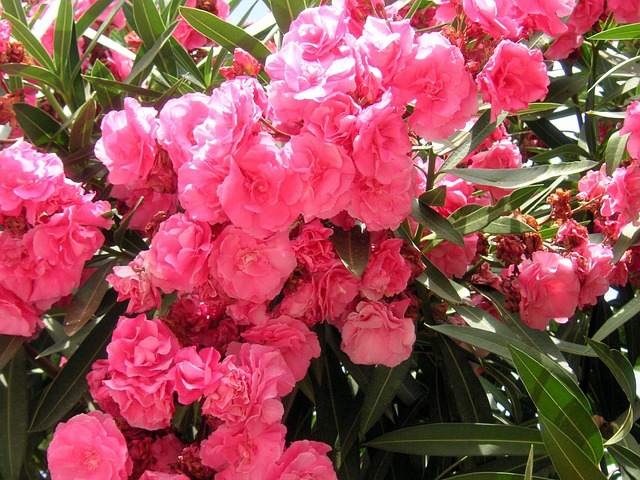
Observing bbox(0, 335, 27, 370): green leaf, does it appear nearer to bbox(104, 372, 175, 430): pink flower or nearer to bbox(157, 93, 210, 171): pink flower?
bbox(104, 372, 175, 430): pink flower

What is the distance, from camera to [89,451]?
1057mm

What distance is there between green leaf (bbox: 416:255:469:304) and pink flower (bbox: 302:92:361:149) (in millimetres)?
308

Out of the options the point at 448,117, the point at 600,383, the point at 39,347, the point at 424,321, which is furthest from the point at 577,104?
the point at 39,347

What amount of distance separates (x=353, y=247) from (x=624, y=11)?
0.89m

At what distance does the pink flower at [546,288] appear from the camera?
125cm

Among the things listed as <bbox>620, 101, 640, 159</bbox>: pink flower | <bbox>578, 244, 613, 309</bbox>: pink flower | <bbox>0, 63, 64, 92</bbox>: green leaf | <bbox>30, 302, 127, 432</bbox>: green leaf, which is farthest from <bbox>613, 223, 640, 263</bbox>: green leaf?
<bbox>0, 63, 64, 92</bbox>: green leaf

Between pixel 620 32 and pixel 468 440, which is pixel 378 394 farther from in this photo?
pixel 620 32

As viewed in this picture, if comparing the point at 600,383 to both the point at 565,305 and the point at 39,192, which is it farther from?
the point at 39,192

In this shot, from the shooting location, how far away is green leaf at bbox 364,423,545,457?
117cm

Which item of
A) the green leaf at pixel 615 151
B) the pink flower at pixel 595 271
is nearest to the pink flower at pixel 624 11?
the green leaf at pixel 615 151

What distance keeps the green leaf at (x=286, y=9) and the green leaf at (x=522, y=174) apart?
0.38m

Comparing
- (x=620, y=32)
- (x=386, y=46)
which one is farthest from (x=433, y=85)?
(x=620, y=32)

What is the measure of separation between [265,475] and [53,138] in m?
0.74

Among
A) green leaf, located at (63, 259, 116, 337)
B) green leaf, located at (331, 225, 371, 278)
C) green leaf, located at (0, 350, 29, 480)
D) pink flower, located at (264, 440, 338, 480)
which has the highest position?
green leaf, located at (331, 225, 371, 278)
